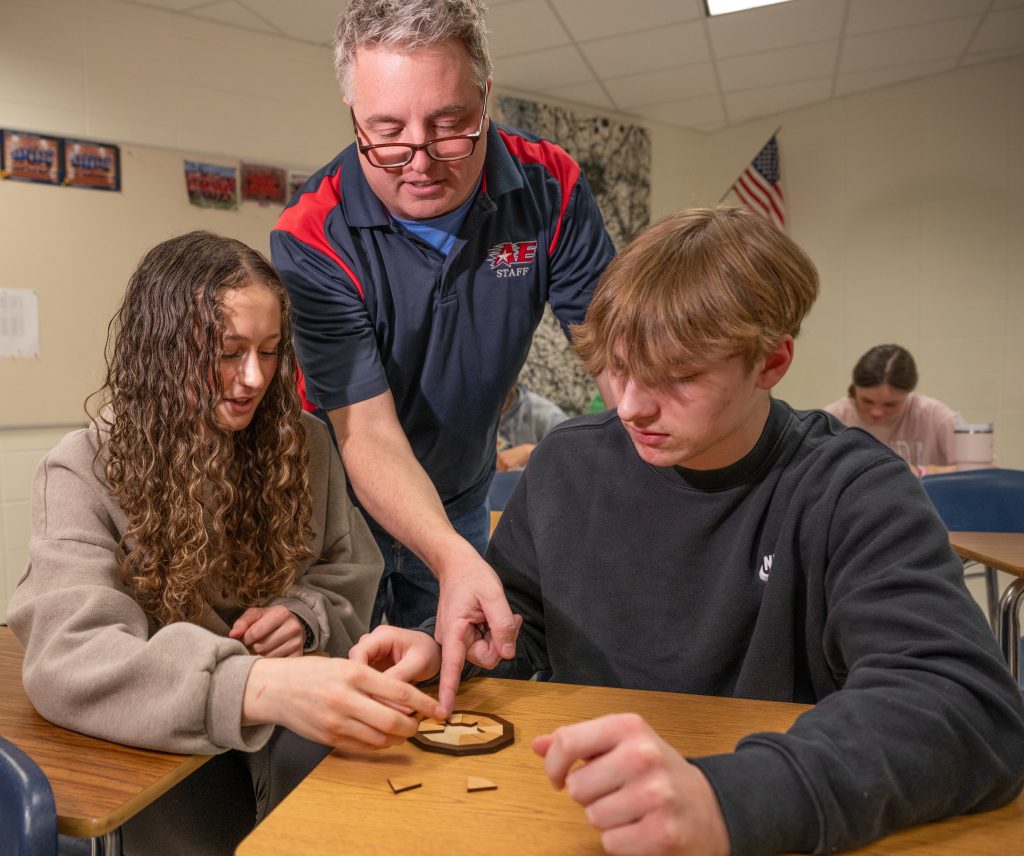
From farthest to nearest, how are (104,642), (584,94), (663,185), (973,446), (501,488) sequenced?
(663,185), (584,94), (973,446), (501,488), (104,642)

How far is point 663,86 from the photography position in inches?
209

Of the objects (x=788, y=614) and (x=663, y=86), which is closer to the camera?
(x=788, y=614)

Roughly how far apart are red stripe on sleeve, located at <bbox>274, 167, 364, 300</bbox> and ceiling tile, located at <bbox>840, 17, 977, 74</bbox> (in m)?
3.88

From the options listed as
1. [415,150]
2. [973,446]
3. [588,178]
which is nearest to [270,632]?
[415,150]

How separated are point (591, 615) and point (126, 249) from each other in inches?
137

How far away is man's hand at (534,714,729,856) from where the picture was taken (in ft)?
2.19

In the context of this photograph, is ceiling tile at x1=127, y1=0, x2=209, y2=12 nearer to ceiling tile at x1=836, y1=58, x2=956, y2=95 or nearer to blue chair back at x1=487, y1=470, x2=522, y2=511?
blue chair back at x1=487, y1=470, x2=522, y2=511

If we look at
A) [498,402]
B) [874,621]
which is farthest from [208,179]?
[874,621]

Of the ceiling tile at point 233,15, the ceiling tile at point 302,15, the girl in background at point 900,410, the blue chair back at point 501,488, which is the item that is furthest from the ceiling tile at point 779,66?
the blue chair back at point 501,488

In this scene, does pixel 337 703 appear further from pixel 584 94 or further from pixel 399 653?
pixel 584 94

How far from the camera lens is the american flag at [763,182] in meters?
5.74

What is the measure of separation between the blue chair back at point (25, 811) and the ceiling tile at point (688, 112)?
544cm

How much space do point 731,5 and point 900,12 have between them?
0.86m

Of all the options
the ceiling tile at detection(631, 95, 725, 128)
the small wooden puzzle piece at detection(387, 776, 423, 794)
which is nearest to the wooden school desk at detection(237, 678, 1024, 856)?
the small wooden puzzle piece at detection(387, 776, 423, 794)
